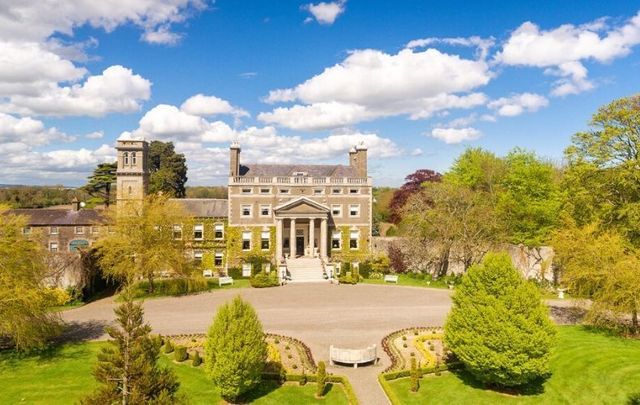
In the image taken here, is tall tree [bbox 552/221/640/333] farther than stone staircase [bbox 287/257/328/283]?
No

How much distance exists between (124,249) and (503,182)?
3696cm

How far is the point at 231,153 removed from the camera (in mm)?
46781

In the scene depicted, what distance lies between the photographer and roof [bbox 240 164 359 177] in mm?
49312

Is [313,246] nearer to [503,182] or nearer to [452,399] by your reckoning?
[503,182]

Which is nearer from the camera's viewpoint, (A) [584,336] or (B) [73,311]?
(A) [584,336]

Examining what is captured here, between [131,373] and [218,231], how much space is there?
3591cm

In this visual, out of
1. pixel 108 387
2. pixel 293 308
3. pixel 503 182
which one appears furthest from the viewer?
pixel 503 182

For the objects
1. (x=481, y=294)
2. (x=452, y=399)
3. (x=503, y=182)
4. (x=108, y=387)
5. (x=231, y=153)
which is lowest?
(x=452, y=399)

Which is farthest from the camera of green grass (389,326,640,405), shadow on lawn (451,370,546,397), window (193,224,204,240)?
window (193,224,204,240)

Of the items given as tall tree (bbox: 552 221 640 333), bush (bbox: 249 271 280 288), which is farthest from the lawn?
bush (bbox: 249 271 280 288)

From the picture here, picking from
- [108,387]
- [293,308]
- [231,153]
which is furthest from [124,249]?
[108,387]

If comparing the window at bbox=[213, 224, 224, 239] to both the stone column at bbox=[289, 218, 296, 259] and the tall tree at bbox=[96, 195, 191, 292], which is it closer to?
the stone column at bbox=[289, 218, 296, 259]

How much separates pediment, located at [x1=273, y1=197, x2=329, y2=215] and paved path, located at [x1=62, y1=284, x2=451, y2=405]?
10125 mm

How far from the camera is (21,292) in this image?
65.8 feet
